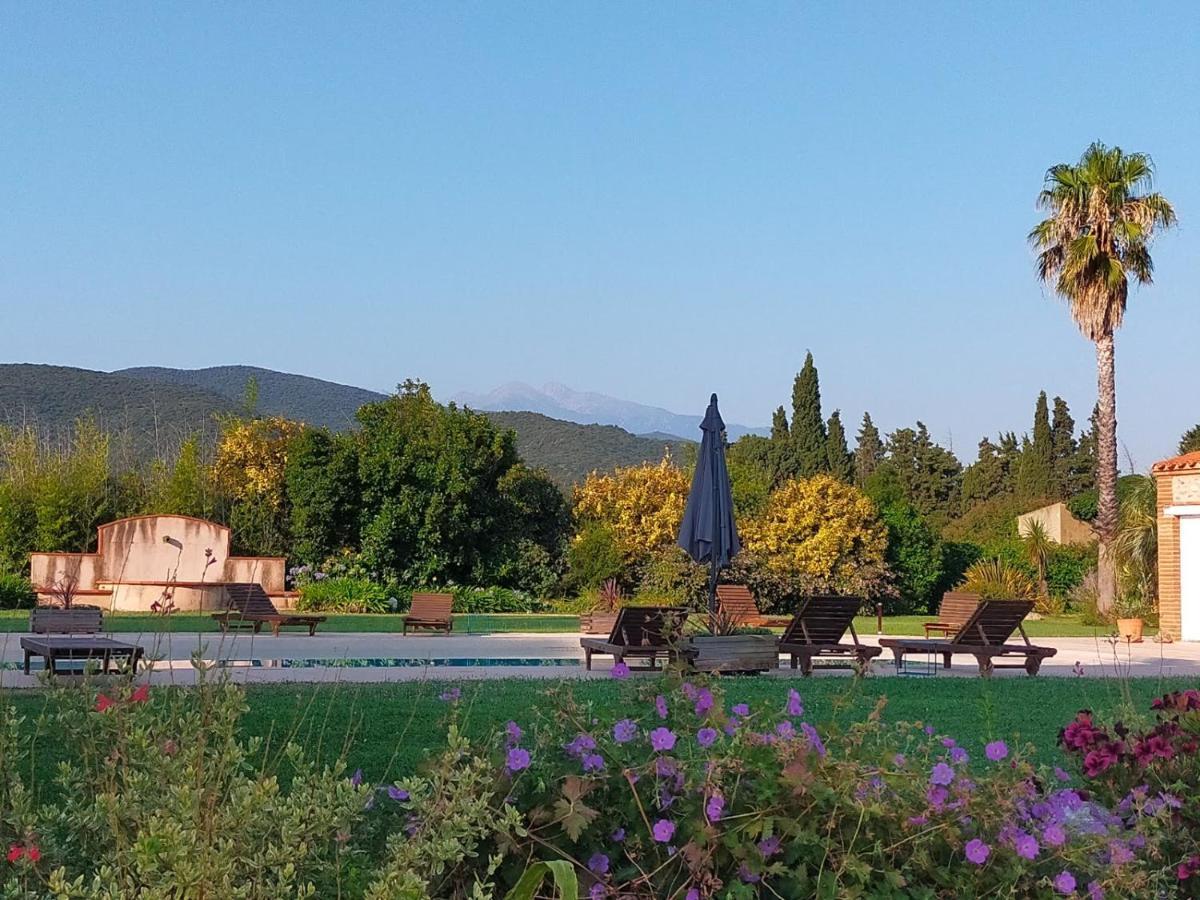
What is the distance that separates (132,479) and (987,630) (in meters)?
20.1

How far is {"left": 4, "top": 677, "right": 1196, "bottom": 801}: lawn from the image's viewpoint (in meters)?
6.67

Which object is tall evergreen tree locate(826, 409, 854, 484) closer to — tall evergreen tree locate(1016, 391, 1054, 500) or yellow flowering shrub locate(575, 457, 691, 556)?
tall evergreen tree locate(1016, 391, 1054, 500)

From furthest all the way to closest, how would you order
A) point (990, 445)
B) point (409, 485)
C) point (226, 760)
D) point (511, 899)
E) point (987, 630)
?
1. point (990, 445)
2. point (409, 485)
3. point (987, 630)
4. point (511, 899)
5. point (226, 760)

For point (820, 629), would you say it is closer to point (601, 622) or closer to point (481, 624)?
point (601, 622)

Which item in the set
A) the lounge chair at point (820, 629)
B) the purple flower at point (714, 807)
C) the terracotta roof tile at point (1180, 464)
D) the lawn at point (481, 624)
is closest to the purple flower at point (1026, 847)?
the purple flower at point (714, 807)

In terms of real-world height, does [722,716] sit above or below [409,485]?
below

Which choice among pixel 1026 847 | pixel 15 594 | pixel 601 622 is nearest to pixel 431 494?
pixel 15 594

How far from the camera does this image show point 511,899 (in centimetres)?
257

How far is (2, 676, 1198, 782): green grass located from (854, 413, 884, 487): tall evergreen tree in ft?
156

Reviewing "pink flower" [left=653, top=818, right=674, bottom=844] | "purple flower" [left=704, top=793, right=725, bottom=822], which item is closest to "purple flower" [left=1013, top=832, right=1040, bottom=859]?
"purple flower" [left=704, top=793, right=725, bottom=822]

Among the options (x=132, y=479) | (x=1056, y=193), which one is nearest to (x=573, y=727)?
(x=1056, y=193)

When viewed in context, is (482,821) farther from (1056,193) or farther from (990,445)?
(990,445)

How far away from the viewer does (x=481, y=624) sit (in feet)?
70.5

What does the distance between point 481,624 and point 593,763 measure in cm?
1881
